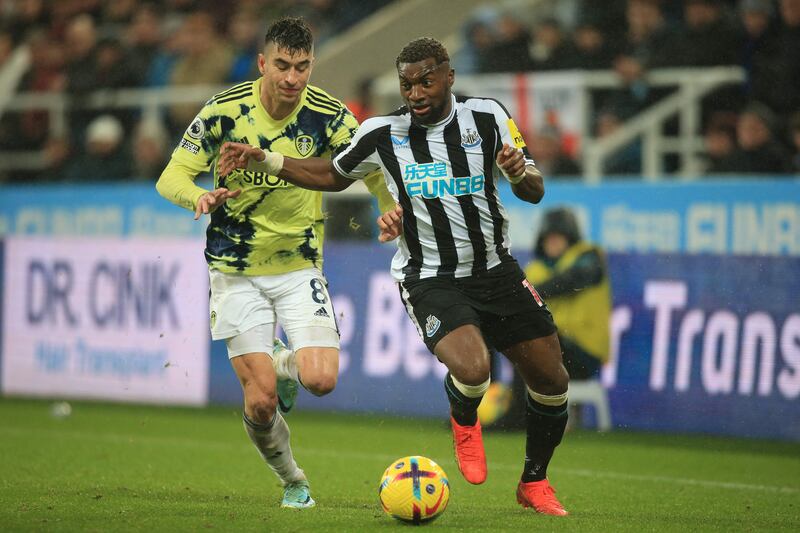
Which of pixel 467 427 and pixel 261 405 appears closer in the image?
pixel 467 427

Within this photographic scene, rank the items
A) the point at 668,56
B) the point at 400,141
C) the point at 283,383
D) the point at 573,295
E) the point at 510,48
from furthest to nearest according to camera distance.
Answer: the point at 510,48, the point at 668,56, the point at 573,295, the point at 283,383, the point at 400,141

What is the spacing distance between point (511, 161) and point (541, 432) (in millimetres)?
1498

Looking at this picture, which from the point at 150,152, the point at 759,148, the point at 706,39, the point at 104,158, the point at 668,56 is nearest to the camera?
the point at 759,148

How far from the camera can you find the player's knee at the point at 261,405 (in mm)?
6590

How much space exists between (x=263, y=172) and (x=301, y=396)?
5674 millimetres

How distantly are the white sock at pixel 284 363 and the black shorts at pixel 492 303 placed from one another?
0.80 metres

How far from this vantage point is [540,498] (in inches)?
264

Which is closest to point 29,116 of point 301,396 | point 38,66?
point 38,66

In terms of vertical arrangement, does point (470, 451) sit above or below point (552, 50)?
below

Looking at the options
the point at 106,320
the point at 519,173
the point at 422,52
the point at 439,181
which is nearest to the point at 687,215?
the point at 439,181

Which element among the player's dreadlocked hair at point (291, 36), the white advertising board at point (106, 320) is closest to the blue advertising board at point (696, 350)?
the white advertising board at point (106, 320)

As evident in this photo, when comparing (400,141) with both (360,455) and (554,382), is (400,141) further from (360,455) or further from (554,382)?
(360,455)

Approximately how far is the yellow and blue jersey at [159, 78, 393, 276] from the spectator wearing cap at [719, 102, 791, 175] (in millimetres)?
5104

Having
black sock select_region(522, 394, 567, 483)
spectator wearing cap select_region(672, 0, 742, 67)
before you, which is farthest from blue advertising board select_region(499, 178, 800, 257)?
black sock select_region(522, 394, 567, 483)
